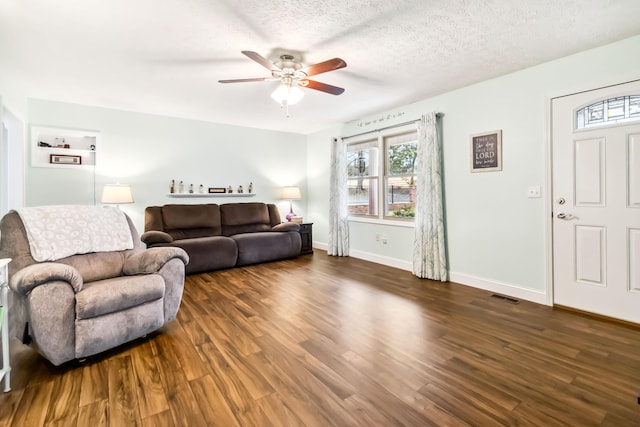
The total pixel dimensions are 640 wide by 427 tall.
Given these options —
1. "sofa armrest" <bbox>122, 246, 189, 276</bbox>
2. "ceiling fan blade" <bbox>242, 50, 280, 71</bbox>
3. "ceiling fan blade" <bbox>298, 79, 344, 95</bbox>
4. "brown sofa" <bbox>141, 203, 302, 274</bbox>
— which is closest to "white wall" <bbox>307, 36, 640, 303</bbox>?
"ceiling fan blade" <bbox>298, 79, 344, 95</bbox>

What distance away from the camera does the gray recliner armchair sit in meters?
1.84

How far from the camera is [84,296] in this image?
194 cm

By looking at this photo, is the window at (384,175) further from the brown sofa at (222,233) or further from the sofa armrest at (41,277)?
the sofa armrest at (41,277)

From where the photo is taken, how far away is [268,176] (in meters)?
6.10

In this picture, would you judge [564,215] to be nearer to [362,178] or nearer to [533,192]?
[533,192]

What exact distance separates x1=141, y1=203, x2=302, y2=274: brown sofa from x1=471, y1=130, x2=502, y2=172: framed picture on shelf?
3.04 metres

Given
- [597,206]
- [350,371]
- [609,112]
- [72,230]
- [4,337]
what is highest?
[609,112]

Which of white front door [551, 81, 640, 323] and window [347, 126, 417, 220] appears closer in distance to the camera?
white front door [551, 81, 640, 323]

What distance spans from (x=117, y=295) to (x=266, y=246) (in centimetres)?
291

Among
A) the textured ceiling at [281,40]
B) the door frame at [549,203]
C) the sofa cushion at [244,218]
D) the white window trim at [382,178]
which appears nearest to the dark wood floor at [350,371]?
the door frame at [549,203]

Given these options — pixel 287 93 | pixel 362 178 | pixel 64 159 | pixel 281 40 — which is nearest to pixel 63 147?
pixel 64 159

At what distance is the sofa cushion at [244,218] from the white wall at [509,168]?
3059mm

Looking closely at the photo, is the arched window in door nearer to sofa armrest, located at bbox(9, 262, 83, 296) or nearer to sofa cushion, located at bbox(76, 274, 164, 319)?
sofa cushion, located at bbox(76, 274, 164, 319)

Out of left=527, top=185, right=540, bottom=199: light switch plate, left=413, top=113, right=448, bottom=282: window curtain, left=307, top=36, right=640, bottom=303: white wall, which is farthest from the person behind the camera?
left=413, top=113, right=448, bottom=282: window curtain
